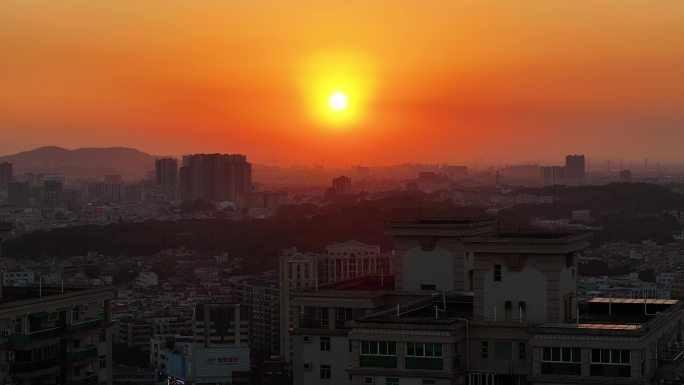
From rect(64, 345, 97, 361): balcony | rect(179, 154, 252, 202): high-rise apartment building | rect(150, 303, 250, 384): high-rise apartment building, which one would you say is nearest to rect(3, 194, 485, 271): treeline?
rect(150, 303, 250, 384): high-rise apartment building

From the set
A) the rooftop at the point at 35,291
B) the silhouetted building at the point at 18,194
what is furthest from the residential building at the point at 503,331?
the silhouetted building at the point at 18,194

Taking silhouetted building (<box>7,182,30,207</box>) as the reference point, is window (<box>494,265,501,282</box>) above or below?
below

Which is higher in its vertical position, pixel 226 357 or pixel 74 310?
pixel 74 310

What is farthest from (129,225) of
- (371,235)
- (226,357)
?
(226,357)

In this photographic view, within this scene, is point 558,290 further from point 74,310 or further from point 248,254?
point 248,254

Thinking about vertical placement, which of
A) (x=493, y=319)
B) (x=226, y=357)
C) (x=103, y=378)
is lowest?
(x=226, y=357)

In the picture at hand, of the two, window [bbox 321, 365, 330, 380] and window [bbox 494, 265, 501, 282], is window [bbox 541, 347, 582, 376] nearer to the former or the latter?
window [bbox 494, 265, 501, 282]

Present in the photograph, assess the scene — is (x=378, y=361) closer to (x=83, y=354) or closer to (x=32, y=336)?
(x=32, y=336)
